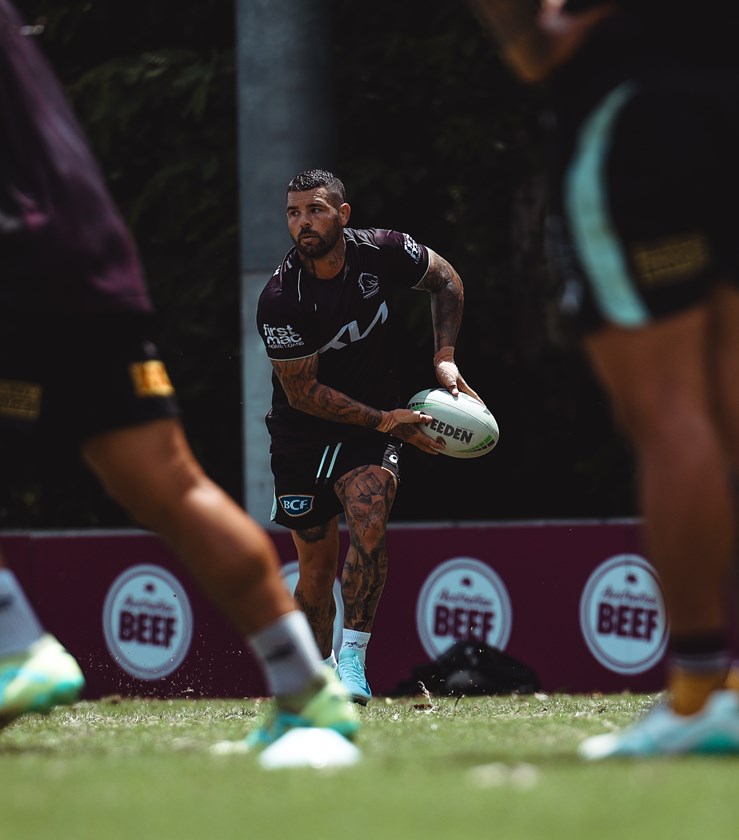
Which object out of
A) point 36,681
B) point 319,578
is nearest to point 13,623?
point 36,681

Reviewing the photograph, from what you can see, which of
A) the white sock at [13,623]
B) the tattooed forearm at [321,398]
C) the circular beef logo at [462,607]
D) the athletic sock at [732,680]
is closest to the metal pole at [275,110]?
the circular beef logo at [462,607]

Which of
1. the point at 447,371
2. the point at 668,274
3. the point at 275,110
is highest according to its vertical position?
the point at 275,110

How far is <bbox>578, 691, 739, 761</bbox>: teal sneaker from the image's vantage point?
3.58 m

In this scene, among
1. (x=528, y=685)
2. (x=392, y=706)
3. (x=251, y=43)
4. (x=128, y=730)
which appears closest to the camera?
(x=128, y=730)

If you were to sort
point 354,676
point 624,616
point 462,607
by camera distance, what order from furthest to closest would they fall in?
point 462,607, point 624,616, point 354,676

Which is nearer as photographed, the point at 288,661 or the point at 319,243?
the point at 288,661

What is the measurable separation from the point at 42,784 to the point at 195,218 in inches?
426

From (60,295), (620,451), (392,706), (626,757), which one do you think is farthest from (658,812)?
(620,451)

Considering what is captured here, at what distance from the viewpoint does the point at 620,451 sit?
13.9 metres

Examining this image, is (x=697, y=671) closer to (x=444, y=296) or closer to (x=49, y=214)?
(x=49, y=214)

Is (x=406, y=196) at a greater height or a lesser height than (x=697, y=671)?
greater

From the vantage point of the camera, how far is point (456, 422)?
7.80 meters

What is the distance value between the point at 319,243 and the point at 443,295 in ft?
2.23

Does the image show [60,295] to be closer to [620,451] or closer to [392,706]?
[392,706]
